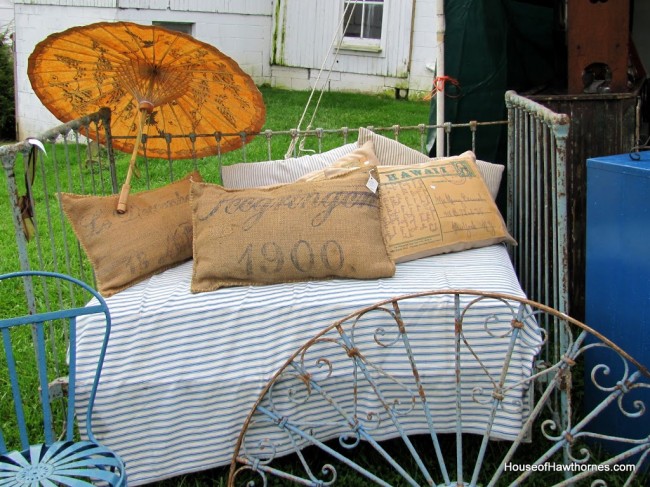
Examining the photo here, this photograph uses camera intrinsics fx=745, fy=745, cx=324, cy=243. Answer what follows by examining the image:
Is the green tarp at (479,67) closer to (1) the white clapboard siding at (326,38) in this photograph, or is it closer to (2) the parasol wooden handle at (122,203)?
(2) the parasol wooden handle at (122,203)

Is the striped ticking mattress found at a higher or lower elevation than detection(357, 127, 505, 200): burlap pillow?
lower

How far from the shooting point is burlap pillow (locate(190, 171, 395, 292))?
117 inches

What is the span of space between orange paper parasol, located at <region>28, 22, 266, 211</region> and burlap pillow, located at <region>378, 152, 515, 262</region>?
0.87 metres

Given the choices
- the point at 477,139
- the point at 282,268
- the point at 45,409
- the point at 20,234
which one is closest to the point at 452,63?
the point at 477,139

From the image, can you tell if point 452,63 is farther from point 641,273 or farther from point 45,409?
point 45,409

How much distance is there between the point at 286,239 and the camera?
3002 mm

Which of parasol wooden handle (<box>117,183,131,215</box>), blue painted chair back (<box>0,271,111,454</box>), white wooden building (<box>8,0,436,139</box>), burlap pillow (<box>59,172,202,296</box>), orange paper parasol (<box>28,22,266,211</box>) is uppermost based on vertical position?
white wooden building (<box>8,0,436,139</box>)

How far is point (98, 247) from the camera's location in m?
3.10

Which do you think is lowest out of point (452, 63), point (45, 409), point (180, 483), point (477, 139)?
point (180, 483)

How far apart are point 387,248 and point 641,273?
1.01 m

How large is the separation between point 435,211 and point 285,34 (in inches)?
344

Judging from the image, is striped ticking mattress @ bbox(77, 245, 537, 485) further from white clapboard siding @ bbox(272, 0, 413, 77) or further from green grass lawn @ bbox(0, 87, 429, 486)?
white clapboard siding @ bbox(272, 0, 413, 77)

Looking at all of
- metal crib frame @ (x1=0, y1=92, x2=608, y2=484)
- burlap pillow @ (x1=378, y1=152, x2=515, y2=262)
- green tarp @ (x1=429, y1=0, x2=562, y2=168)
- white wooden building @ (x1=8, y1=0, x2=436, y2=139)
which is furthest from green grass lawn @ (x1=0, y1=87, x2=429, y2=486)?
green tarp @ (x1=429, y1=0, x2=562, y2=168)

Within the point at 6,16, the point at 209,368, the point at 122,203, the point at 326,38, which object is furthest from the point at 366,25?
the point at 209,368
